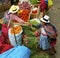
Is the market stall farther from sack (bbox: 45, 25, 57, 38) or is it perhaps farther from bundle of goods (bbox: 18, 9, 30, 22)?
sack (bbox: 45, 25, 57, 38)

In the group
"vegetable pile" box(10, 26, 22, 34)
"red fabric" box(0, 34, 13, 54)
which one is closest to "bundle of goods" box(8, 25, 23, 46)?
"vegetable pile" box(10, 26, 22, 34)

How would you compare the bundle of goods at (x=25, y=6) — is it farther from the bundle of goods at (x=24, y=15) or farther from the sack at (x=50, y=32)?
the sack at (x=50, y=32)

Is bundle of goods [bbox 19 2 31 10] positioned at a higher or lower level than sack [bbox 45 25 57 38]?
higher

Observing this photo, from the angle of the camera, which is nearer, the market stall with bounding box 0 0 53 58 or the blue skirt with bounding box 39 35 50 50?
the blue skirt with bounding box 39 35 50 50

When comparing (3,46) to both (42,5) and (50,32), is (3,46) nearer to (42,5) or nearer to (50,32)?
(50,32)

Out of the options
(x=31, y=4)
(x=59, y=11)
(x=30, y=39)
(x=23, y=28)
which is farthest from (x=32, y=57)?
(x=59, y=11)

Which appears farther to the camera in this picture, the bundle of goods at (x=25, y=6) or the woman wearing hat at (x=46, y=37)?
the bundle of goods at (x=25, y=6)

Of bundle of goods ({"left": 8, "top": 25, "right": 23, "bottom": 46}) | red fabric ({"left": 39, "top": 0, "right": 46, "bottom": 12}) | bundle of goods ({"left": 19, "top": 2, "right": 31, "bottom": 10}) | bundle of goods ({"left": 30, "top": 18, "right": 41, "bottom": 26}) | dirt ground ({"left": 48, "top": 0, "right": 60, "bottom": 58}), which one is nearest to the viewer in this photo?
bundle of goods ({"left": 8, "top": 25, "right": 23, "bottom": 46})

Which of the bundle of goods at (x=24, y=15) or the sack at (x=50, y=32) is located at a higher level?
the bundle of goods at (x=24, y=15)

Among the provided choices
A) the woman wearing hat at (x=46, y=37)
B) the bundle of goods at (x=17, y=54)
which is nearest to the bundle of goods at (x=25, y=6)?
the woman wearing hat at (x=46, y=37)

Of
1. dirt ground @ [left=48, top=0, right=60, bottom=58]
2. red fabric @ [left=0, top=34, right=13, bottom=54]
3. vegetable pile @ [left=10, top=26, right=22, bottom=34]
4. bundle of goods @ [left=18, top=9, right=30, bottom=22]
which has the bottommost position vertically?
dirt ground @ [left=48, top=0, right=60, bottom=58]

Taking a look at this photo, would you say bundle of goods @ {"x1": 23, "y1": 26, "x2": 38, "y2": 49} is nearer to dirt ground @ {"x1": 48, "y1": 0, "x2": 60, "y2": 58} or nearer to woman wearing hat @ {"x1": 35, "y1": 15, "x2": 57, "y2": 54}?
woman wearing hat @ {"x1": 35, "y1": 15, "x2": 57, "y2": 54}

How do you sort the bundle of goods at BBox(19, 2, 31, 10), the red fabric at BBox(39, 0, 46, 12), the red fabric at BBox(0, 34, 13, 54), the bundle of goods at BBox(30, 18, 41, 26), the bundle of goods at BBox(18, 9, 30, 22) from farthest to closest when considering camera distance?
the red fabric at BBox(39, 0, 46, 12), the bundle of goods at BBox(19, 2, 31, 10), the bundle of goods at BBox(18, 9, 30, 22), the bundle of goods at BBox(30, 18, 41, 26), the red fabric at BBox(0, 34, 13, 54)

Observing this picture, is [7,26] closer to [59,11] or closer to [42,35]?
[42,35]
